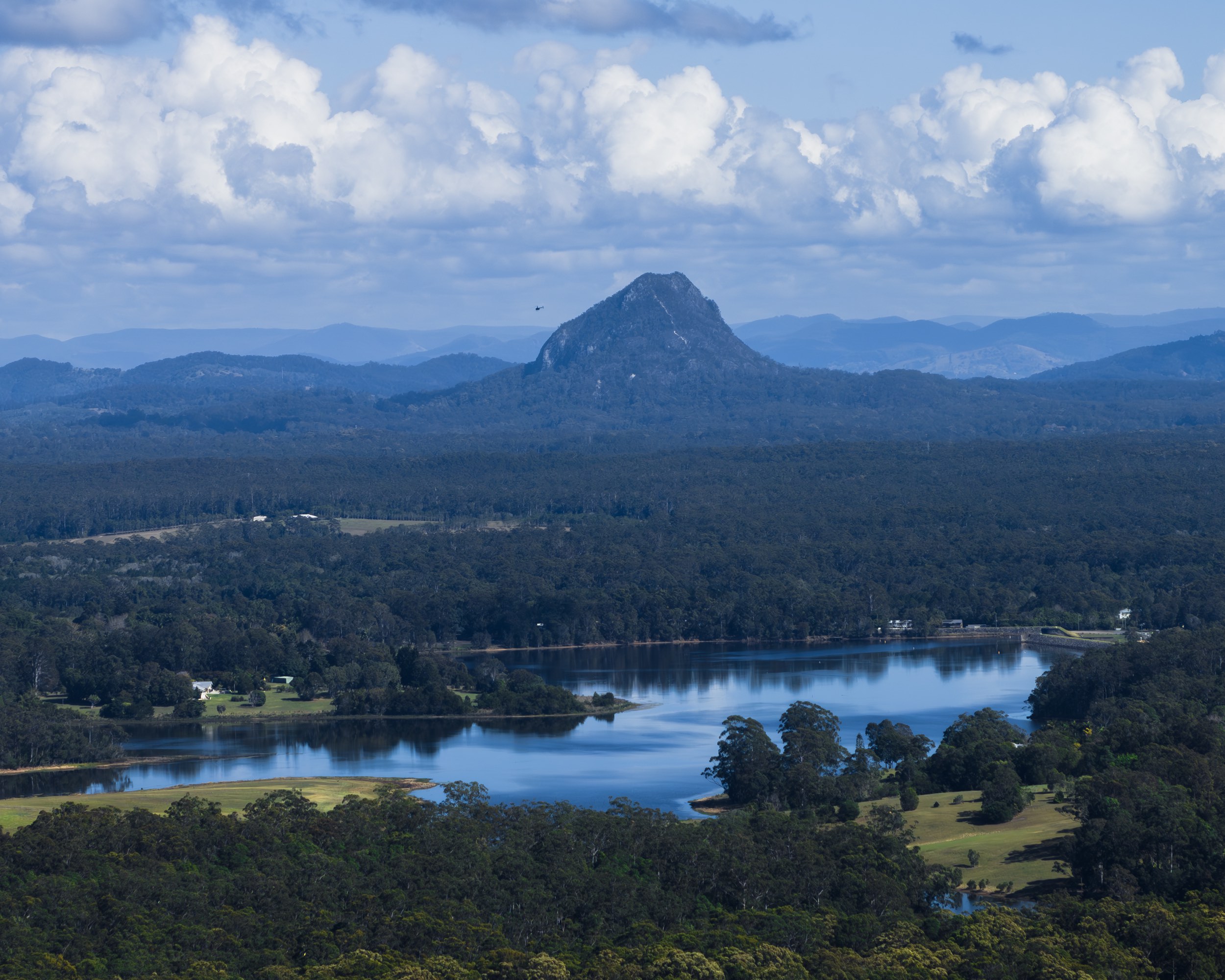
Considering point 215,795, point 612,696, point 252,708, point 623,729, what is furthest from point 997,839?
point 252,708

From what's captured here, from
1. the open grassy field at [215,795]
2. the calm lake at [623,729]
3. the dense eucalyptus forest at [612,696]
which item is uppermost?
the dense eucalyptus forest at [612,696]

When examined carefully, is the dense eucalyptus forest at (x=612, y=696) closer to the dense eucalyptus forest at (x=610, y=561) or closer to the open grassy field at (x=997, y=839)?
the dense eucalyptus forest at (x=610, y=561)

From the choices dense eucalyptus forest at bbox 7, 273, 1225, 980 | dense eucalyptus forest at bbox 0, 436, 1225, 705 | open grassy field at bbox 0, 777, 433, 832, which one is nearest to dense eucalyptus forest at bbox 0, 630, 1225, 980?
dense eucalyptus forest at bbox 7, 273, 1225, 980

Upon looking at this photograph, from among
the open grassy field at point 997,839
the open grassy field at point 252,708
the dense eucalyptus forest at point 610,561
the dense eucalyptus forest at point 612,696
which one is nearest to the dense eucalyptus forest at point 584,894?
the dense eucalyptus forest at point 612,696

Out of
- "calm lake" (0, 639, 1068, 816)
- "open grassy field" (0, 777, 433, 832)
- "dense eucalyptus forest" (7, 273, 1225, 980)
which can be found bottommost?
"calm lake" (0, 639, 1068, 816)

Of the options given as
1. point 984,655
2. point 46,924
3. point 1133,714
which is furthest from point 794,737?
point 984,655

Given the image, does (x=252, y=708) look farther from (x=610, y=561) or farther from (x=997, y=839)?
(x=997, y=839)

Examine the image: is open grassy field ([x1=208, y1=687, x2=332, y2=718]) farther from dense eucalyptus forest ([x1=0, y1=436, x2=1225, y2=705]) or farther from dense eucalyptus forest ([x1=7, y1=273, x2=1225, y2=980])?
dense eucalyptus forest ([x1=0, y1=436, x2=1225, y2=705])

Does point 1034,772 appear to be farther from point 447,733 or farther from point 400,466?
point 400,466
